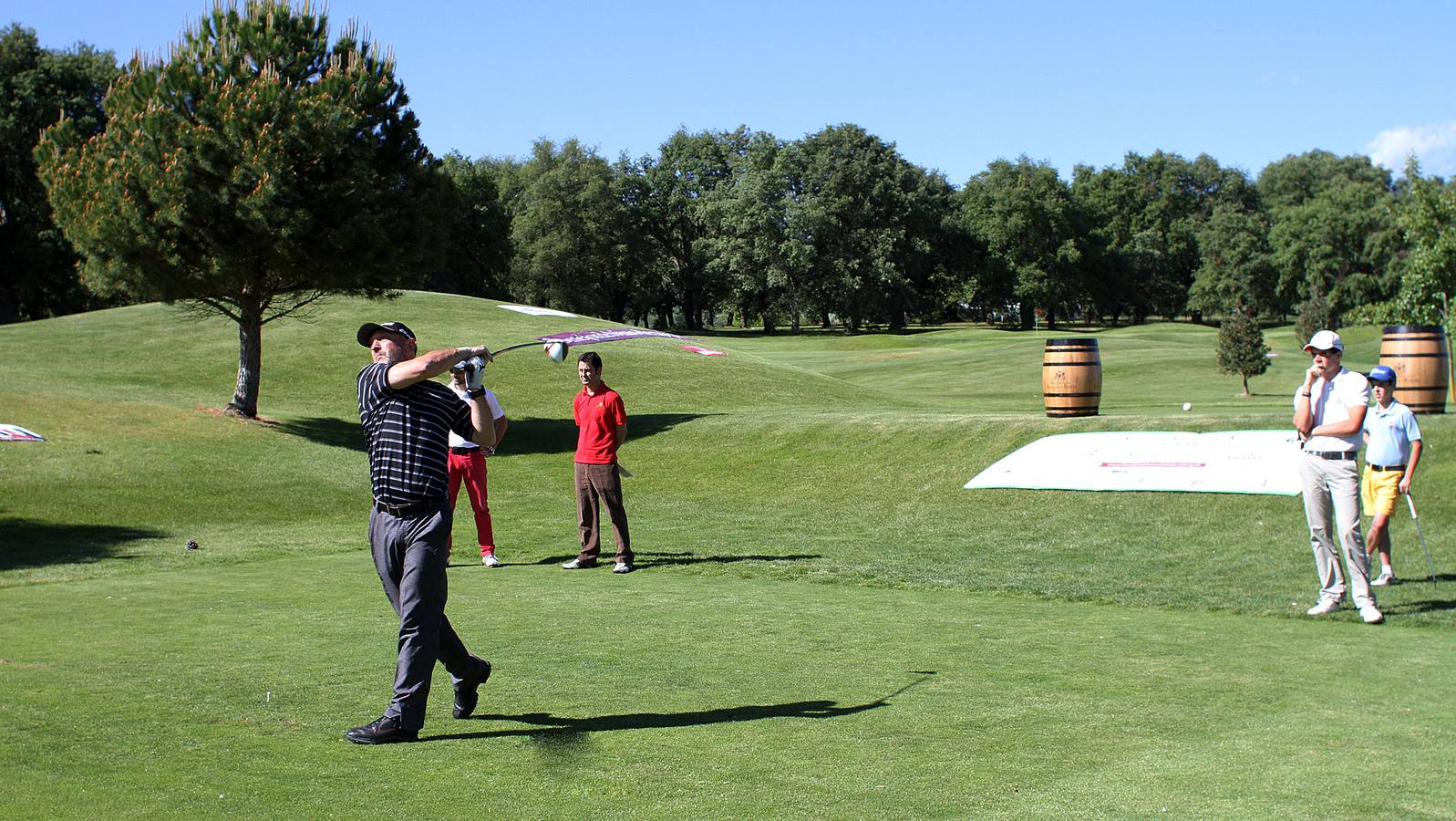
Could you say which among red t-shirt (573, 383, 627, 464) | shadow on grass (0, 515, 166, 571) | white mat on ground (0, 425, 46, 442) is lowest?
shadow on grass (0, 515, 166, 571)

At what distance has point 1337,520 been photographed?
33.7 feet

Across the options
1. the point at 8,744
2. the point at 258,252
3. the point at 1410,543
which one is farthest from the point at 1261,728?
the point at 258,252

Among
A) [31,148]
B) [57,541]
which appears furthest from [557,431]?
[31,148]

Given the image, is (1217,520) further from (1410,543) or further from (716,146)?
(716,146)

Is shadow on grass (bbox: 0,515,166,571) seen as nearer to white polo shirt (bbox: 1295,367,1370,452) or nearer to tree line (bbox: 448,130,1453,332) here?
white polo shirt (bbox: 1295,367,1370,452)

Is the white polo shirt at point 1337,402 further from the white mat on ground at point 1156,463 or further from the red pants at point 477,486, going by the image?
the red pants at point 477,486

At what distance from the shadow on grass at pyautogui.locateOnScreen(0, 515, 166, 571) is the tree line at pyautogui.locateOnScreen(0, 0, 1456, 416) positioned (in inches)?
372

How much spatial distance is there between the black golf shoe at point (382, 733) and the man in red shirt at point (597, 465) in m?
7.14

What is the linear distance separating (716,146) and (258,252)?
80.8 m

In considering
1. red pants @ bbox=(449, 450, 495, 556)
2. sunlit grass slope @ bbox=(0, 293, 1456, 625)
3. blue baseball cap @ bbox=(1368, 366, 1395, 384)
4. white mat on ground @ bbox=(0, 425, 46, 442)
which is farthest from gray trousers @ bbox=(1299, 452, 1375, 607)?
white mat on ground @ bbox=(0, 425, 46, 442)

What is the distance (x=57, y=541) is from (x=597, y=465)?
8.26m

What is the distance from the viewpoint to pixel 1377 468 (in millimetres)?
12148

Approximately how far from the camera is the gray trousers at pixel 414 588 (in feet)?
20.2

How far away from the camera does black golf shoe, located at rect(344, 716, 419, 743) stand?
5.98 meters
